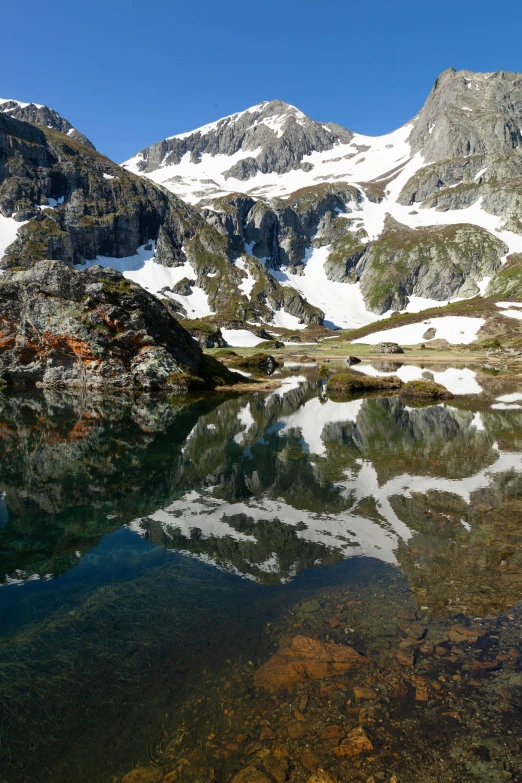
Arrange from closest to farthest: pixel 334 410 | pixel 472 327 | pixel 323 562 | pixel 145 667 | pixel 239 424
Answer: pixel 145 667 < pixel 323 562 < pixel 239 424 < pixel 334 410 < pixel 472 327

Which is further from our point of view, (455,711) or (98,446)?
(98,446)

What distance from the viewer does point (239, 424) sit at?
28.7 metres

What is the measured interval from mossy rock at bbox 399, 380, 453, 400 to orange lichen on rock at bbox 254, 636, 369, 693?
3681cm

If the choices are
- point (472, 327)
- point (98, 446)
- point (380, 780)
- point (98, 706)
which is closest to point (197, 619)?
point (98, 706)

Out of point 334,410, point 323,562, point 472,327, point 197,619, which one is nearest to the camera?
point 197,619

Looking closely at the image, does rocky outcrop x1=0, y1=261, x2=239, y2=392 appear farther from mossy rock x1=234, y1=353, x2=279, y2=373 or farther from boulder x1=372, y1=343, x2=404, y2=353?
boulder x1=372, y1=343, x2=404, y2=353

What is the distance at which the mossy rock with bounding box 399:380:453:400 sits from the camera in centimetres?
4042

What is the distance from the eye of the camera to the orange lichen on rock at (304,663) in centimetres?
657

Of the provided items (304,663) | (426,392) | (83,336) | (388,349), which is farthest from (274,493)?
(388,349)

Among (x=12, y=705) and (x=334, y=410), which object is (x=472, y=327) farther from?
(x=12, y=705)

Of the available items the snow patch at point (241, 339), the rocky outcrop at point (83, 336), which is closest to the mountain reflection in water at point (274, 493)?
the rocky outcrop at point (83, 336)

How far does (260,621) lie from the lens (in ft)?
26.2

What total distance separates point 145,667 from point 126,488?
9.57 m

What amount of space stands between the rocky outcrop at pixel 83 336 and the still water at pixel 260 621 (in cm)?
3049
